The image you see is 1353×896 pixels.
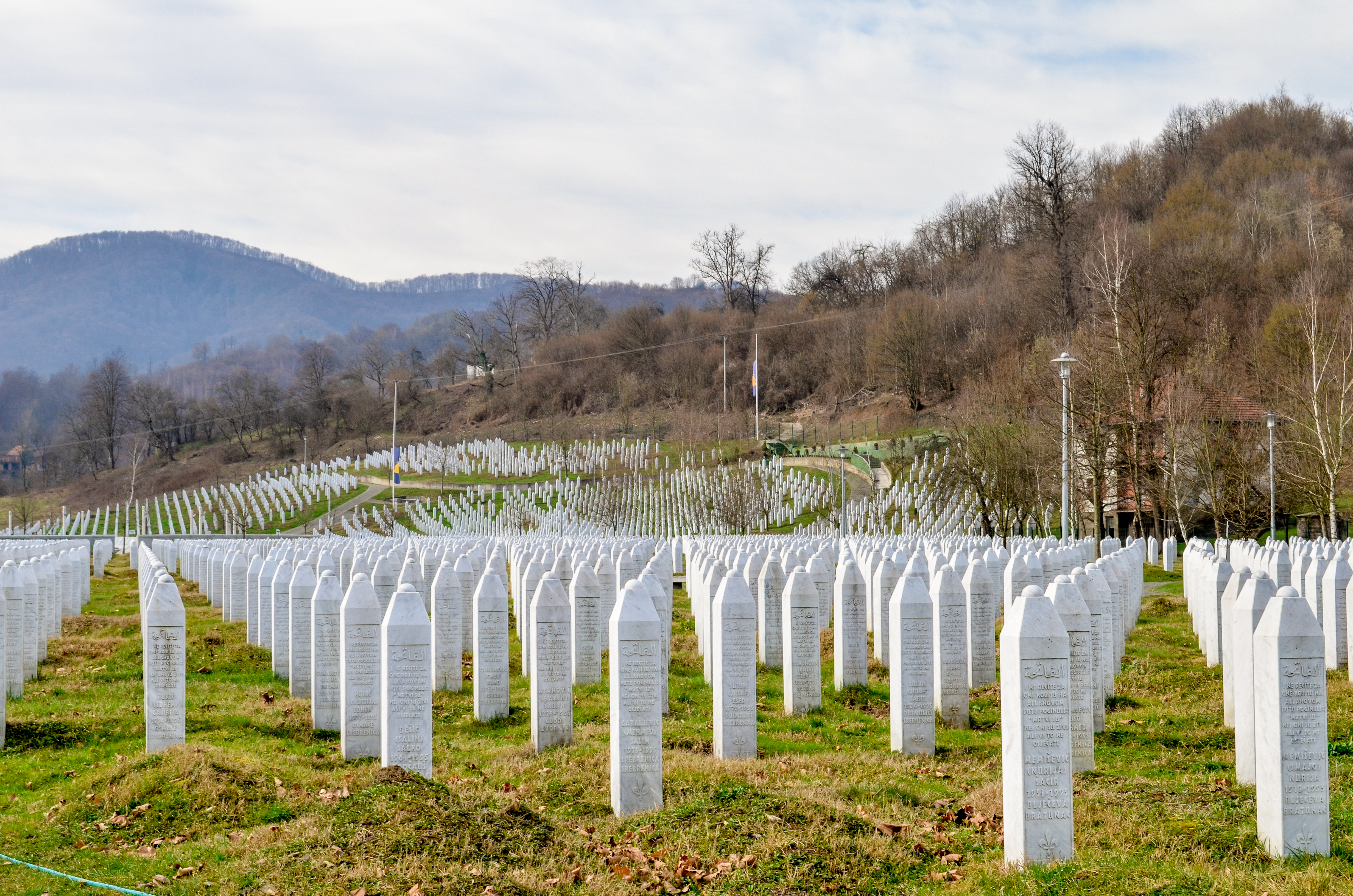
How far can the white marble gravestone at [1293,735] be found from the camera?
584cm

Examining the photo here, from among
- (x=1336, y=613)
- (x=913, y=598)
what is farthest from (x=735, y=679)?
(x=1336, y=613)

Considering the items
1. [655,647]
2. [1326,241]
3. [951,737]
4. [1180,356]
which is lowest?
[951,737]

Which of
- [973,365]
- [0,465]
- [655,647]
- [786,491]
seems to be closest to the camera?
[655,647]

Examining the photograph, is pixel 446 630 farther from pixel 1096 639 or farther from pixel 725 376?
pixel 725 376

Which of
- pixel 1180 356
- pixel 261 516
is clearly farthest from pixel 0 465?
pixel 1180 356

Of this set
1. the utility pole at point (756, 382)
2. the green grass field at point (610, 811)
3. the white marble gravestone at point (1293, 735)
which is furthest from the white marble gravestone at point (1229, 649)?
the utility pole at point (756, 382)

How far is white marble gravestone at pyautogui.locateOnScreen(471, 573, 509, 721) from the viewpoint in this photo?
10703 millimetres

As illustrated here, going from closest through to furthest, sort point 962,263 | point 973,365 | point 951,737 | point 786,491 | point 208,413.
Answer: point 951,737
point 786,491
point 973,365
point 962,263
point 208,413

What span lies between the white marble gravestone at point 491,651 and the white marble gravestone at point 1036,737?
5796mm

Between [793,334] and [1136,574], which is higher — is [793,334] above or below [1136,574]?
above

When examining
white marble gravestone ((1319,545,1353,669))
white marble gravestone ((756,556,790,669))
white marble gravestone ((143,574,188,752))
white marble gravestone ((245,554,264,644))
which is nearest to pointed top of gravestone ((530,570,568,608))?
white marble gravestone ((143,574,188,752))

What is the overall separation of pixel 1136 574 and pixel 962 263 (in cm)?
7728

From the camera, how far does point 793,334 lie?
9838 cm

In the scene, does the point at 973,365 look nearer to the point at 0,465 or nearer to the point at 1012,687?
the point at 1012,687
